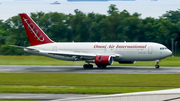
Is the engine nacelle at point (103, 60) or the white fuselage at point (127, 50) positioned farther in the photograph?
the white fuselage at point (127, 50)

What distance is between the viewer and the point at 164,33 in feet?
316

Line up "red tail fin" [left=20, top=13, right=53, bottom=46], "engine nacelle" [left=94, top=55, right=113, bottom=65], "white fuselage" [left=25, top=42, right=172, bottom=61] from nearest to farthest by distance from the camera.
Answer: "engine nacelle" [left=94, top=55, right=113, bottom=65], "white fuselage" [left=25, top=42, right=172, bottom=61], "red tail fin" [left=20, top=13, right=53, bottom=46]

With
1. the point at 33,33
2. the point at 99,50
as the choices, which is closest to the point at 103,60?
the point at 99,50

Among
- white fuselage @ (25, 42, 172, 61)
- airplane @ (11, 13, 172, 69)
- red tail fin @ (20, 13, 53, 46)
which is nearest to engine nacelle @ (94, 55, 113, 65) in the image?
airplane @ (11, 13, 172, 69)

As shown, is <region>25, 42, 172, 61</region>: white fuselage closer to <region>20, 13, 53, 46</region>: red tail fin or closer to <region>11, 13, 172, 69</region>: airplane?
<region>11, 13, 172, 69</region>: airplane

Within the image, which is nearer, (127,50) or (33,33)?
(127,50)

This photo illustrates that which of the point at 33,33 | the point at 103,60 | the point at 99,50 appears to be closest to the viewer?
the point at 103,60

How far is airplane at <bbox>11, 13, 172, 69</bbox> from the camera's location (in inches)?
2040

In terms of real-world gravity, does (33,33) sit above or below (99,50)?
above

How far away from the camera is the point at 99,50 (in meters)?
54.8

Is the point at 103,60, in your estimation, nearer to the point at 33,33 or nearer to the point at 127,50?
the point at 127,50

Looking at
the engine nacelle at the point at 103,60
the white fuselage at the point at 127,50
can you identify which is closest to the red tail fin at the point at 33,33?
the white fuselage at the point at 127,50

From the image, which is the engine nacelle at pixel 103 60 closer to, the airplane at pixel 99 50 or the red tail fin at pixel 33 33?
the airplane at pixel 99 50

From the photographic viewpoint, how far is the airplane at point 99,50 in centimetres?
5183
